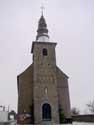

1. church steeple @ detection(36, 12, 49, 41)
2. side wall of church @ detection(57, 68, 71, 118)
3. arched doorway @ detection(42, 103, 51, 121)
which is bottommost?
arched doorway @ detection(42, 103, 51, 121)

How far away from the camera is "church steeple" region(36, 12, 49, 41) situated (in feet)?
102

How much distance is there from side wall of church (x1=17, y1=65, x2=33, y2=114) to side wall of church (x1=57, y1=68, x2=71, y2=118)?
162 inches

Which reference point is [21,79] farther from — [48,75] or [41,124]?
[41,124]

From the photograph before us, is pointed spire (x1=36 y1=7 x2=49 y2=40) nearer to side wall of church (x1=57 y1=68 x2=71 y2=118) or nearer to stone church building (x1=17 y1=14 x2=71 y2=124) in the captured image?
stone church building (x1=17 y1=14 x2=71 y2=124)

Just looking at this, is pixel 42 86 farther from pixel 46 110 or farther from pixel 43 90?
pixel 46 110

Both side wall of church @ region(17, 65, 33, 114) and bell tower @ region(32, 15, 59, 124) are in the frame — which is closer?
bell tower @ region(32, 15, 59, 124)

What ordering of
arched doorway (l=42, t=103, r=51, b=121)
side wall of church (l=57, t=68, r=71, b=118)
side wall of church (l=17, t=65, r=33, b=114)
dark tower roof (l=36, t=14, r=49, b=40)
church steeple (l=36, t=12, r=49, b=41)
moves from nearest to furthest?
1. arched doorway (l=42, t=103, r=51, b=121)
2. side wall of church (l=17, t=65, r=33, b=114)
3. side wall of church (l=57, t=68, r=71, b=118)
4. church steeple (l=36, t=12, r=49, b=41)
5. dark tower roof (l=36, t=14, r=49, b=40)

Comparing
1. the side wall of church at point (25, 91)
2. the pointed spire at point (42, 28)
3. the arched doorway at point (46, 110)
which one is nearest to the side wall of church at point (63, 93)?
the arched doorway at point (46, 110)

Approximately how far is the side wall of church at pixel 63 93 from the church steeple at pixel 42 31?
5.53 metres

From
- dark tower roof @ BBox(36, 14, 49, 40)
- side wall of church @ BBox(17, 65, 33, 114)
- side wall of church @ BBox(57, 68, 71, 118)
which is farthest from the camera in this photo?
dark tower roof @ BBox(36, 14, 49, 40)

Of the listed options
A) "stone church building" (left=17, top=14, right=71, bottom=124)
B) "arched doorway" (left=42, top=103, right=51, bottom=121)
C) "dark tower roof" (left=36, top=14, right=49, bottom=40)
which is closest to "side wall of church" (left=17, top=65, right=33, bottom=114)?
"stone church building" (left=17, top=14, right=71, bottom=124)

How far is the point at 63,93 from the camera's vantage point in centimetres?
2883

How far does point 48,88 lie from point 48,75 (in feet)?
6.11

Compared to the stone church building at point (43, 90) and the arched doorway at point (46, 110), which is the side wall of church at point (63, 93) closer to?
the stone church building at point (43, 90)
